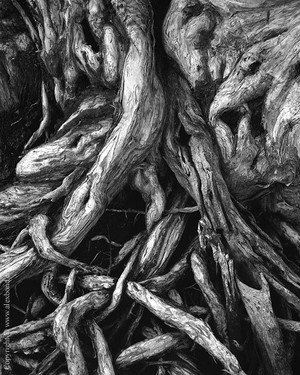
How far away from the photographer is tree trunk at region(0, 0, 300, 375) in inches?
102

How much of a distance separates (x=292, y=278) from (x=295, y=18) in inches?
54.2

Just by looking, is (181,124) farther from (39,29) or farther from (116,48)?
(39,29)

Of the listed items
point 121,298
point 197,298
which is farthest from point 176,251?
point 121,298

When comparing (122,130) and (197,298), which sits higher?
(122,130)

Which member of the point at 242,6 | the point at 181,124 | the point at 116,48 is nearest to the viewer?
the point at 242,6

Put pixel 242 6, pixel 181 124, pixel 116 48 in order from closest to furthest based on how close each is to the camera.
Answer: pixel 242 6 → pixel 116 48 → pixel 181 124

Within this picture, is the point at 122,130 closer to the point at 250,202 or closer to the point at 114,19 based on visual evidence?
the point at 114,19

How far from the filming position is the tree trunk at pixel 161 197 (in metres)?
2.58

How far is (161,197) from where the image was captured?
2904 mm

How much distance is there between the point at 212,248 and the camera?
2715mm

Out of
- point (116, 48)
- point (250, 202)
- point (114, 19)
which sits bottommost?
point (250, 202)

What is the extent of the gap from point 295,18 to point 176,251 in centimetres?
146

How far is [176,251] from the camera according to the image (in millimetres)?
2994

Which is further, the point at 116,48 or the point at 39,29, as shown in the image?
the point at 39,29
